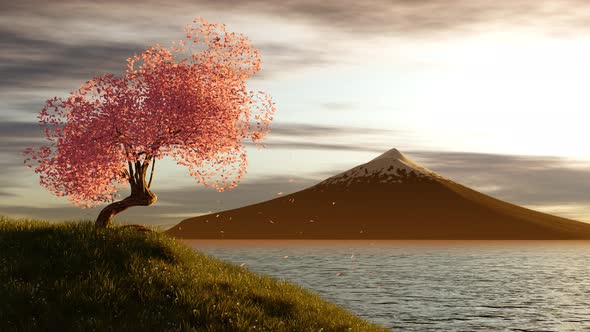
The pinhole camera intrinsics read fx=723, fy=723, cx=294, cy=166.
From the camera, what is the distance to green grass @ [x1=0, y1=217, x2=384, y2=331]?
72.5 ft

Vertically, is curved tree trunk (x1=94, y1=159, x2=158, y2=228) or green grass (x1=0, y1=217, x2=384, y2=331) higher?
curved tree trunk (x1=94, y1=159, x2=158, y2=228)

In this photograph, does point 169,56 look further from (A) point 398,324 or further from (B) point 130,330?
(A) point 398,324

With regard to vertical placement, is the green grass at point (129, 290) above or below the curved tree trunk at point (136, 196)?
below

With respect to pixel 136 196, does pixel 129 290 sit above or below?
below

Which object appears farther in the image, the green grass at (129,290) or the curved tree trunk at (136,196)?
the curved tree trunk at (136,196)

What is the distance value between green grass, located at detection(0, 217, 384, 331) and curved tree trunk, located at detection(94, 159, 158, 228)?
5192mm

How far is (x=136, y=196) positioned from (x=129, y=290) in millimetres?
13089

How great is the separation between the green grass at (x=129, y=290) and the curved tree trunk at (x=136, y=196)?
17.0 ft

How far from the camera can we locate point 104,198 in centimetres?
3772

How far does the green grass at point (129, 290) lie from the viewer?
22.1 meters

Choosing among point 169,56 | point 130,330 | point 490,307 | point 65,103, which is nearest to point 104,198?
point 65,103

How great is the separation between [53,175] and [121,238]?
10.2m

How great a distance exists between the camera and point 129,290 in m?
24.0

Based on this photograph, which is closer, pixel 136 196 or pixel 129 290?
pixel 129 290
